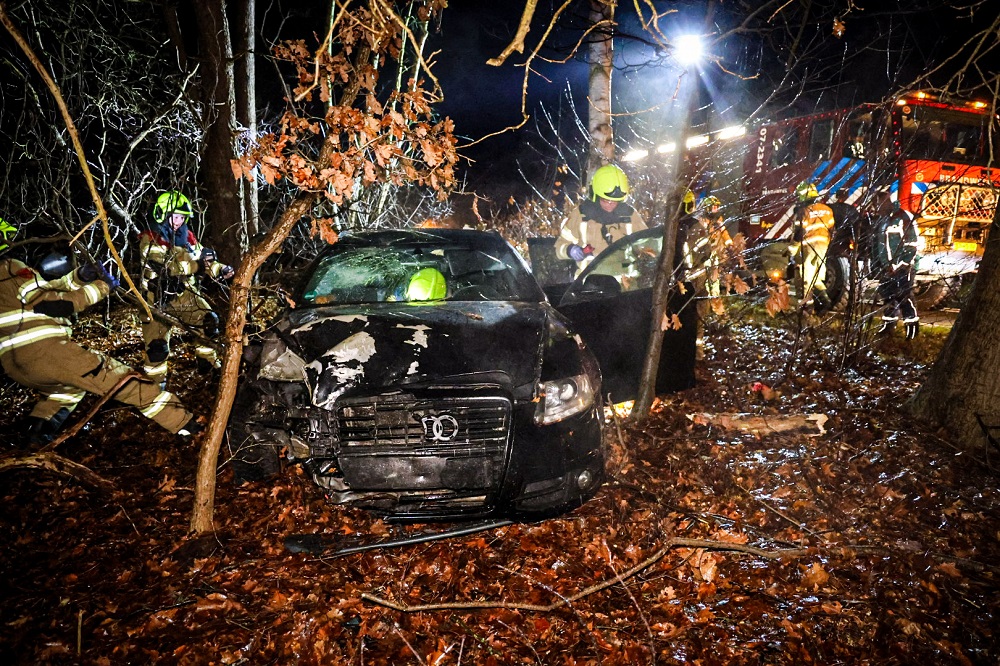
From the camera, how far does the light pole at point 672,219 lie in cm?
412

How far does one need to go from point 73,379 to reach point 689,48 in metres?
5.27

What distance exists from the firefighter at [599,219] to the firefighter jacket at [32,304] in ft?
16.2

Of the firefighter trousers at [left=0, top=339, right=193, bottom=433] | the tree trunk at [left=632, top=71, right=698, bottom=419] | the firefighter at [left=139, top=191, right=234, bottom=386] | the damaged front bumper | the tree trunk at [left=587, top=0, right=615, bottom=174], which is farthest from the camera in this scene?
the tree trunk at [left=587, top=0, right=615, bottom=174]

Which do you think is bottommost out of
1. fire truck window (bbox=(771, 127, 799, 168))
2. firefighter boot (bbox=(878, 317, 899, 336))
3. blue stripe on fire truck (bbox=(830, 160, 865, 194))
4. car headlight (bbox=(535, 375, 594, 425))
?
firefighter boot (bbox=(878, 317, 899, 336))

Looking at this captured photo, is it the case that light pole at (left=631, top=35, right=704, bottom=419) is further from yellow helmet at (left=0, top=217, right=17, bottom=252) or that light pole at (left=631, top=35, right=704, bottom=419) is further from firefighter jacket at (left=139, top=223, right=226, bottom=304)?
yellow helmet at (left=0, top=217, right=17, bottom=252)

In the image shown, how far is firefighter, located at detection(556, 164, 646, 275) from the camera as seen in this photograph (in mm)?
6422

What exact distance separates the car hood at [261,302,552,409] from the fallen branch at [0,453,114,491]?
1.28 meters

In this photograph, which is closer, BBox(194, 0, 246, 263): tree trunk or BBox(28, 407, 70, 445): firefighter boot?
BBox(28, 407, 70, 445): firefighter boot

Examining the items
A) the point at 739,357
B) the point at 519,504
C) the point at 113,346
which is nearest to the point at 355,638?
the point at 519,504

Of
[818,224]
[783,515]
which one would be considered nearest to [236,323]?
[783,515]

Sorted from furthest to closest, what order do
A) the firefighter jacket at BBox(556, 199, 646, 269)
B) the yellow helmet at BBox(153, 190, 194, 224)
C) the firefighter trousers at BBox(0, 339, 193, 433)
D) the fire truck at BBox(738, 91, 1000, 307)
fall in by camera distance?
the fire truck at BBox(738, 91, 1000, 307), the firefighter jacket at BBox(556, 199, 646, 269), the yellow helmet at BBox(153, 190, 194, 224), the firefighter trousers at BBox(0, 339, 193, 433)

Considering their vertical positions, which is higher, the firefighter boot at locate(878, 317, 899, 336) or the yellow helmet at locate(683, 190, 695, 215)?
the yellow helmet at locate(683, 190, 695, 215)

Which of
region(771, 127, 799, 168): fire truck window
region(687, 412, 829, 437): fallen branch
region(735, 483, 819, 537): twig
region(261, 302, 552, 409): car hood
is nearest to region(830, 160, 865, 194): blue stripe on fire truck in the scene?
region(771, 127, 799, 168): fire truck window

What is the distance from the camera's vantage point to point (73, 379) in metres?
4.02
